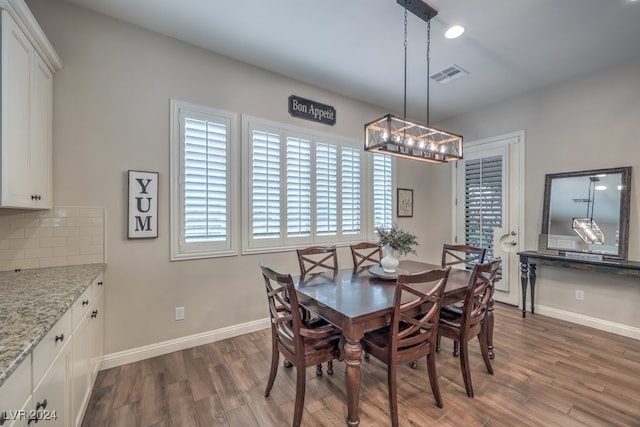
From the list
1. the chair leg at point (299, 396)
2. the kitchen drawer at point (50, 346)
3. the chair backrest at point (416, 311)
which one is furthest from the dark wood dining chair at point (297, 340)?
the kitchen drawer at point (50, 346)

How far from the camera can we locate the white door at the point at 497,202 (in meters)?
3.97

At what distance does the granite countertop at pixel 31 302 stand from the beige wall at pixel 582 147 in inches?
193

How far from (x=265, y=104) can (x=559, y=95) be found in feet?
12.5

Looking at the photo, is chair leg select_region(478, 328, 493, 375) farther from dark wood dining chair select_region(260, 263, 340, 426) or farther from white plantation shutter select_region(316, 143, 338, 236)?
white plantation shutter select_region(316, 143, 338, 236)

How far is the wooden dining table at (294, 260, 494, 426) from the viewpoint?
1.64 m

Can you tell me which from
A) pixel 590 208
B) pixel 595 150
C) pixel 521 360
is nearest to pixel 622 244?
pixel 590 208

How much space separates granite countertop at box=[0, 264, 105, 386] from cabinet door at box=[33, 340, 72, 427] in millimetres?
225

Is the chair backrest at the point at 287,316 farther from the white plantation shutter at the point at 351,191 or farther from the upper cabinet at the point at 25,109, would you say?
the white plantation shutter at the point at 351,191

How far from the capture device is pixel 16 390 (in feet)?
2.89

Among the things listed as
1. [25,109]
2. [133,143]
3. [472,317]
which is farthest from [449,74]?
[25,109]

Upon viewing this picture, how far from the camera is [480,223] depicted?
435cm

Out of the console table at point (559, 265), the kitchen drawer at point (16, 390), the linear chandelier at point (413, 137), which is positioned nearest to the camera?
the kitchen drawer at point (16, 390)

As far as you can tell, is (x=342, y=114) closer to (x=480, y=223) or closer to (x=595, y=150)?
(x=480, y=223)

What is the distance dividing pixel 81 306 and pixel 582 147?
17.3 ft
